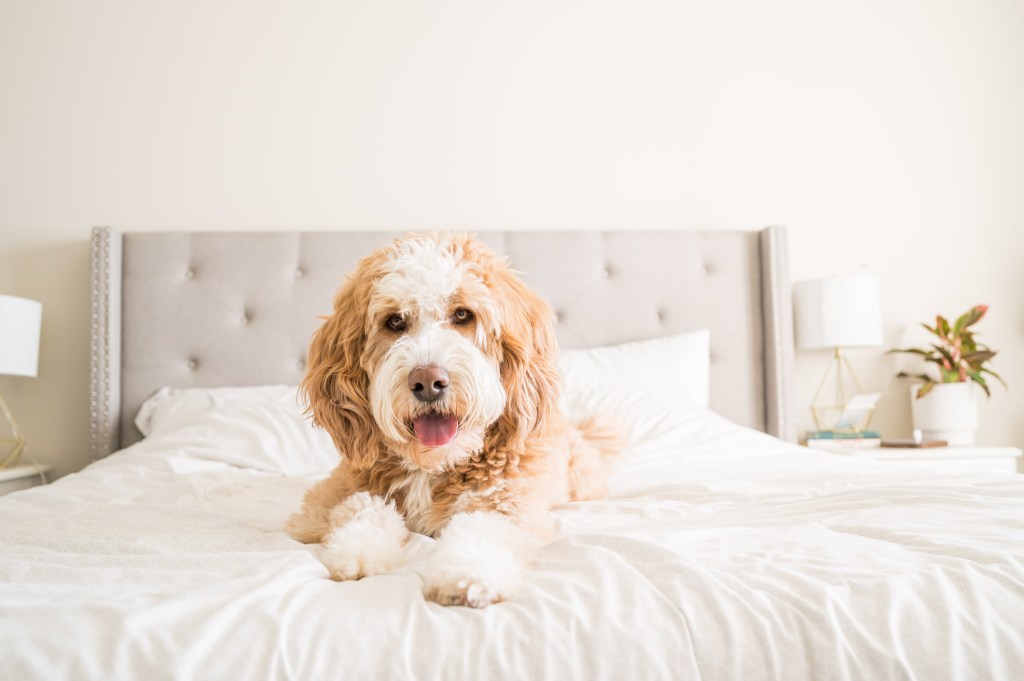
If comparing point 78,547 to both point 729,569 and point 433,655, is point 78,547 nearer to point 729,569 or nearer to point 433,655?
point 433,655

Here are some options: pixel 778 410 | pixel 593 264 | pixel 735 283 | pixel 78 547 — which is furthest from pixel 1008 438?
pixel 78 547

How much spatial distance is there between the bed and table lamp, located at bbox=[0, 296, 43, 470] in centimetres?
76

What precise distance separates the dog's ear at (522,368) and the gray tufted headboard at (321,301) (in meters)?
1.94

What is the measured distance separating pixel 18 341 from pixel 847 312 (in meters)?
4.34

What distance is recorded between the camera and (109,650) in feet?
2.84

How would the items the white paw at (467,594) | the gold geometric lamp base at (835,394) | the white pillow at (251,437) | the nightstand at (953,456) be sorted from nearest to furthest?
the white paw at (467,594)
the white pillow at (251,437)
the nightstand at (953,456)
the gold geometric lamp base at (835,394)

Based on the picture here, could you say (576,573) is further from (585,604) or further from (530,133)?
(530,133)

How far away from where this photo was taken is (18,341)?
3.19 metres

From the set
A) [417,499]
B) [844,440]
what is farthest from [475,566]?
[844,440]

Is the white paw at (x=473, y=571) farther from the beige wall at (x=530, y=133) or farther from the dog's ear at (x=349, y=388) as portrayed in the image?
the beige wall at (x=530, y=133)

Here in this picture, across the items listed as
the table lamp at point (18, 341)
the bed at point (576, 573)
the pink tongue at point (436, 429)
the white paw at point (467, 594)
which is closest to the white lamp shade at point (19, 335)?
the table lamp at point (18, 341)

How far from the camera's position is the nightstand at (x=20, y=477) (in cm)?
309

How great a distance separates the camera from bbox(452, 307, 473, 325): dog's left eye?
5.08 feet

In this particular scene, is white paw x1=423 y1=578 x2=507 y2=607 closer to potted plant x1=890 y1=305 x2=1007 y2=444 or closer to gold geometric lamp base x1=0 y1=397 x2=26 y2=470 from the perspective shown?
gold geometric lamp base x1=0 y1=397 x2=26 y2=470
